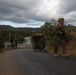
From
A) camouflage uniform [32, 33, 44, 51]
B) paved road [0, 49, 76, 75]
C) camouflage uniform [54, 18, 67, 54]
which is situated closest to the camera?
paved road [0, 49, 76, 75]

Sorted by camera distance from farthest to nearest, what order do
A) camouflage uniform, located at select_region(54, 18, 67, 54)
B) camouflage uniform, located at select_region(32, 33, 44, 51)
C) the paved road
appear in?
1. camouflage uniform, located at select_region(32, 33, 44, 51)
2. camouflage uniform, located at select_region(54, 18, 67, 54)
3. the paved road

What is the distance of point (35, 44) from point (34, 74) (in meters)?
17.2

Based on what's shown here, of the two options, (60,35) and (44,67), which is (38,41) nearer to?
(60,35)

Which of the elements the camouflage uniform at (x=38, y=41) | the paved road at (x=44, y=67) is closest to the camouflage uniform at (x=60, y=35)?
the paved road at (x=44, y=67)

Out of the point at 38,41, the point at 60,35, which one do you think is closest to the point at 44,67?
the point at 60,35

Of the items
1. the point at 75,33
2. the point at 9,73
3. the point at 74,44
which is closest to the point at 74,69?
the point at 9,73

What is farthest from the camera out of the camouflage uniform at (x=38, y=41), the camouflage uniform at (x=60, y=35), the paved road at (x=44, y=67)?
the camouflage uniform at (x=38, y=41)

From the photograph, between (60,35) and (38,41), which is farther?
(38,41)

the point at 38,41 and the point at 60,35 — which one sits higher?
the point at 60,35

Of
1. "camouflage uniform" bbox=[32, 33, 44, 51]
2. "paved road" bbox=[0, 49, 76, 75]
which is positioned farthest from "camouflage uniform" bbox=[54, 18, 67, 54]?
"camouflage uniform" bbox=[32, 33, 44, 51]

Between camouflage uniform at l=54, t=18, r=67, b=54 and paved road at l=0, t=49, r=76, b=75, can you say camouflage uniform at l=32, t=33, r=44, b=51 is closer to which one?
camouflage uniform at l=54, t=18, r=67, b=54

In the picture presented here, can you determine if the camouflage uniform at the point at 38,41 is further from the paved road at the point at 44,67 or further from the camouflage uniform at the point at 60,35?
the paved road at the point at 44,67

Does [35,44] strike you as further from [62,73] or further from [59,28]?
[62,73]

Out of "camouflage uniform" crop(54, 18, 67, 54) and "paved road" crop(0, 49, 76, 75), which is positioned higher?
"camouflage uniform" crop(54, 18, 67, 54)
